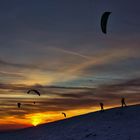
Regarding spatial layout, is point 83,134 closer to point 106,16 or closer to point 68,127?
point 68,127

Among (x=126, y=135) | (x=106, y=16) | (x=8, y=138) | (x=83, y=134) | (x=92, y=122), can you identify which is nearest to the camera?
(x=126, y=135)

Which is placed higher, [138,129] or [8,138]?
[8,138]

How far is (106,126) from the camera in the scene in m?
24.8

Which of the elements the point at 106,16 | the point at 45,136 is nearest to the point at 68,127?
the point at 45,136

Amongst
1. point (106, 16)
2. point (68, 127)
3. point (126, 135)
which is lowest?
point (126, 135)

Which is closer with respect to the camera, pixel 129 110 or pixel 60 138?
pixel 60 138

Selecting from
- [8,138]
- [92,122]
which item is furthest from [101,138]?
[8,138]

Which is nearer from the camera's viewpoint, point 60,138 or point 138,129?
point 138,129

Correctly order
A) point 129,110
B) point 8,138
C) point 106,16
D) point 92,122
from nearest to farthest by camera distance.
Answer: point 106,16
point 92,122
point 129,110
point 8,138

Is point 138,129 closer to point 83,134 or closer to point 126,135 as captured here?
point 126,135

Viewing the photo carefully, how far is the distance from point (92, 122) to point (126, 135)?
274 inches

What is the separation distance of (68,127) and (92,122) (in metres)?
2.15

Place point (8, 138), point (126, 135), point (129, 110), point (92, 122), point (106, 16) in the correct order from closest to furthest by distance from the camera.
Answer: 1. point (126, 135)
2. point (106, 16)
3. point (92, 122)
4. point (129, 110)
5. point (8, 138)

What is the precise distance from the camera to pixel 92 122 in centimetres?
2764
